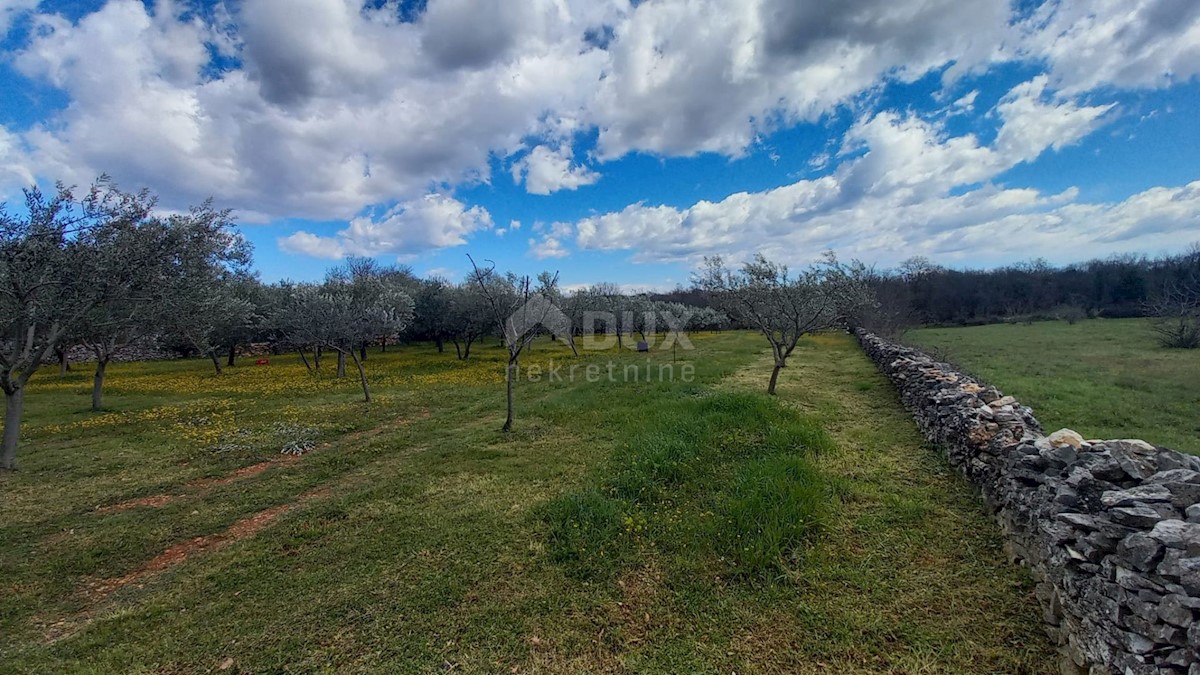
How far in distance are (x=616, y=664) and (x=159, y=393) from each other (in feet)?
81.5

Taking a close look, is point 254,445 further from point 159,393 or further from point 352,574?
point 159,393

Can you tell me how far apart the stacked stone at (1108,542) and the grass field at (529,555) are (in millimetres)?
413

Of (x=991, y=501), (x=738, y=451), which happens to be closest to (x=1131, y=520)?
(x=991, y=501)

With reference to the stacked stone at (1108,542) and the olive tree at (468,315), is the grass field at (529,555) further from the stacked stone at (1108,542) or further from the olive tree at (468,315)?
the olive tree at (468,315)

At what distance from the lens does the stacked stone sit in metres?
2.78

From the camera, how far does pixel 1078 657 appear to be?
10.9 ft

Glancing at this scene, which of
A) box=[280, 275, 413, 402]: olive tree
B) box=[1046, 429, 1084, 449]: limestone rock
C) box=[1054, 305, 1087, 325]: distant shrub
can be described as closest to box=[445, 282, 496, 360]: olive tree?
box=[280, 275, 413, 402]: olive tree

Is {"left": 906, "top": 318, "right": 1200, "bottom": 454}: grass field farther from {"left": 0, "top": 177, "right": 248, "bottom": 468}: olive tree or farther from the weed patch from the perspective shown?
{"left": 0, "top": 177, "right": 248, "bottom": 468}: olive tree

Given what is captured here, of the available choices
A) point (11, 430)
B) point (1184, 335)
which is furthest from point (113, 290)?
point (1184, 335)

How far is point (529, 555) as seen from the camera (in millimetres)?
5410

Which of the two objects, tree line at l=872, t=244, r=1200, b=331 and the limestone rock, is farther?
tree line at l=872, t=244, r=1200, b=331

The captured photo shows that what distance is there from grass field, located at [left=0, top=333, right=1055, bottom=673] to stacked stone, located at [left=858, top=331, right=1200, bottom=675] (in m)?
0.41

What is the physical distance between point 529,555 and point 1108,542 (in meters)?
5.11

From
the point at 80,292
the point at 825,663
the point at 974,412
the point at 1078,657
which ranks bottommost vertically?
the point at 825,663
